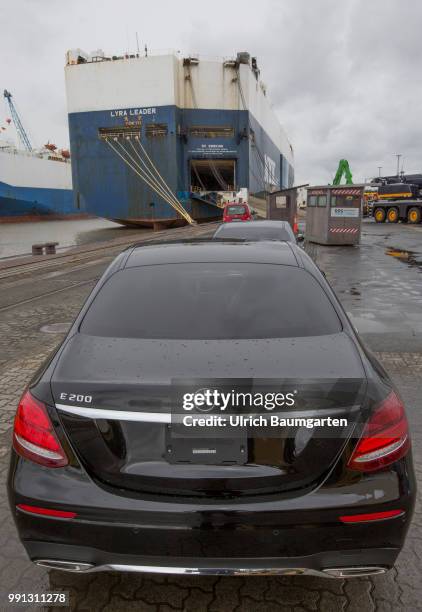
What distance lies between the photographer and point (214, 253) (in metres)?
3.06

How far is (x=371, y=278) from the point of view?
11.1m

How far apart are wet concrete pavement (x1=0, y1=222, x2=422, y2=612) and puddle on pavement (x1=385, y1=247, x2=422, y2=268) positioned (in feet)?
7.07

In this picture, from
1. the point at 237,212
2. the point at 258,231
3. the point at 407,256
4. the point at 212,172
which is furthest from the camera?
the point at 212,172

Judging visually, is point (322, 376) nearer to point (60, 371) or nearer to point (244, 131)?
point (60, 371)

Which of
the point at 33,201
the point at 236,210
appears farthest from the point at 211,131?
the point at 33,201

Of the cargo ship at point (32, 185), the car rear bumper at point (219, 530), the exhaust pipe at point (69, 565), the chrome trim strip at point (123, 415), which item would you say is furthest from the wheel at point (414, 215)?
the cargo ship at point (32, 185)

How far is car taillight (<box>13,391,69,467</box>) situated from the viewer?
1.81 m

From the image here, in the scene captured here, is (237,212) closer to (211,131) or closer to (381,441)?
(211,131)

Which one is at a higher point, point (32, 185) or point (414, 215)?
point (32, 185)

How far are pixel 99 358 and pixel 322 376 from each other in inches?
36.1

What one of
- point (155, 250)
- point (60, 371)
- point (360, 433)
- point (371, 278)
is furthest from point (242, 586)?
point (371, 278)

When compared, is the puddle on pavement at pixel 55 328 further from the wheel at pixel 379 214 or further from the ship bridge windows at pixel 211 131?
the ship bridge windows at pixel 211 131

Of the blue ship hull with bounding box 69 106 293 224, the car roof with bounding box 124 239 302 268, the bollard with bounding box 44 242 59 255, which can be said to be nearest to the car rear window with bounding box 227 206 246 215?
the bollard with bounding box 44 242 59 255

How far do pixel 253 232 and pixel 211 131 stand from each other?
27754 mm
